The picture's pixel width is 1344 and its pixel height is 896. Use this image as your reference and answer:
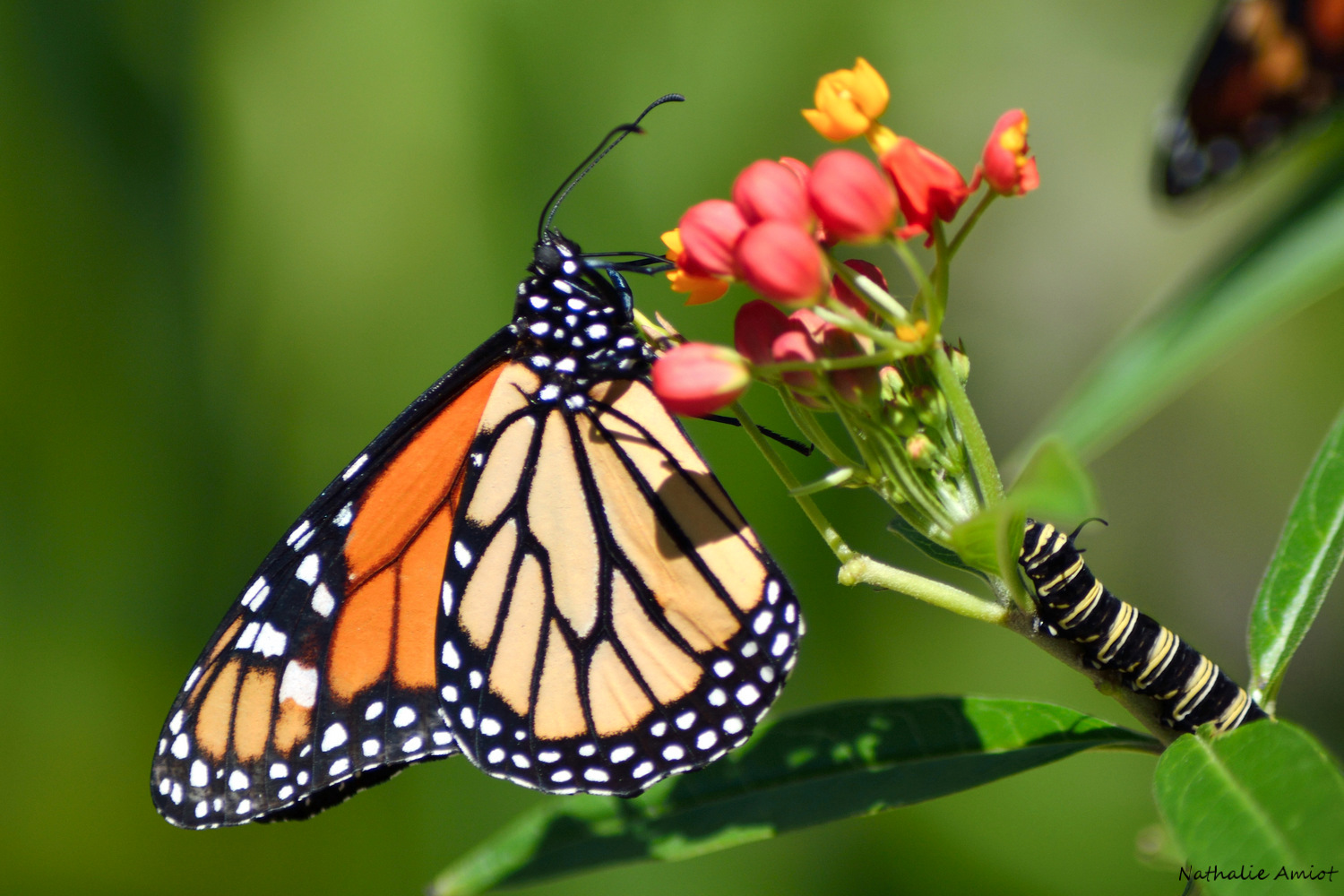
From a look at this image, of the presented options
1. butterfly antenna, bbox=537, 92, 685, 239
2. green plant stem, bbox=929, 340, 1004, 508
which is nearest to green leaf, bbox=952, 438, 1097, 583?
green plant stem, bbox=929, 340, 1004, 508

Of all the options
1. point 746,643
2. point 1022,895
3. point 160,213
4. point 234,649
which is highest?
point 160,213

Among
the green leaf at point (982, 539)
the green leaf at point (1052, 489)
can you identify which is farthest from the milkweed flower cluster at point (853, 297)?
the green leaf at point (1052, 489)

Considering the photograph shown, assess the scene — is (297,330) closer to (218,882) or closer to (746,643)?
(218,882)

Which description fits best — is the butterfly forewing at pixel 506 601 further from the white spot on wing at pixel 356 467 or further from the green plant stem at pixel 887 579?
the green plant stem at pixel 887 579

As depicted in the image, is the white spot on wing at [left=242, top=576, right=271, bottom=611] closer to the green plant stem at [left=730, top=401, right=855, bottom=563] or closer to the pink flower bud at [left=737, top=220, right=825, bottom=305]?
the green plant stem at [left=730, top=401, right=855, bottom=563]

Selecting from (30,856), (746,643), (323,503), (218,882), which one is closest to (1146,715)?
(746,643)

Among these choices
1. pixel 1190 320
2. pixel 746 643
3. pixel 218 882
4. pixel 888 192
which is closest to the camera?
pixel 1190 320
